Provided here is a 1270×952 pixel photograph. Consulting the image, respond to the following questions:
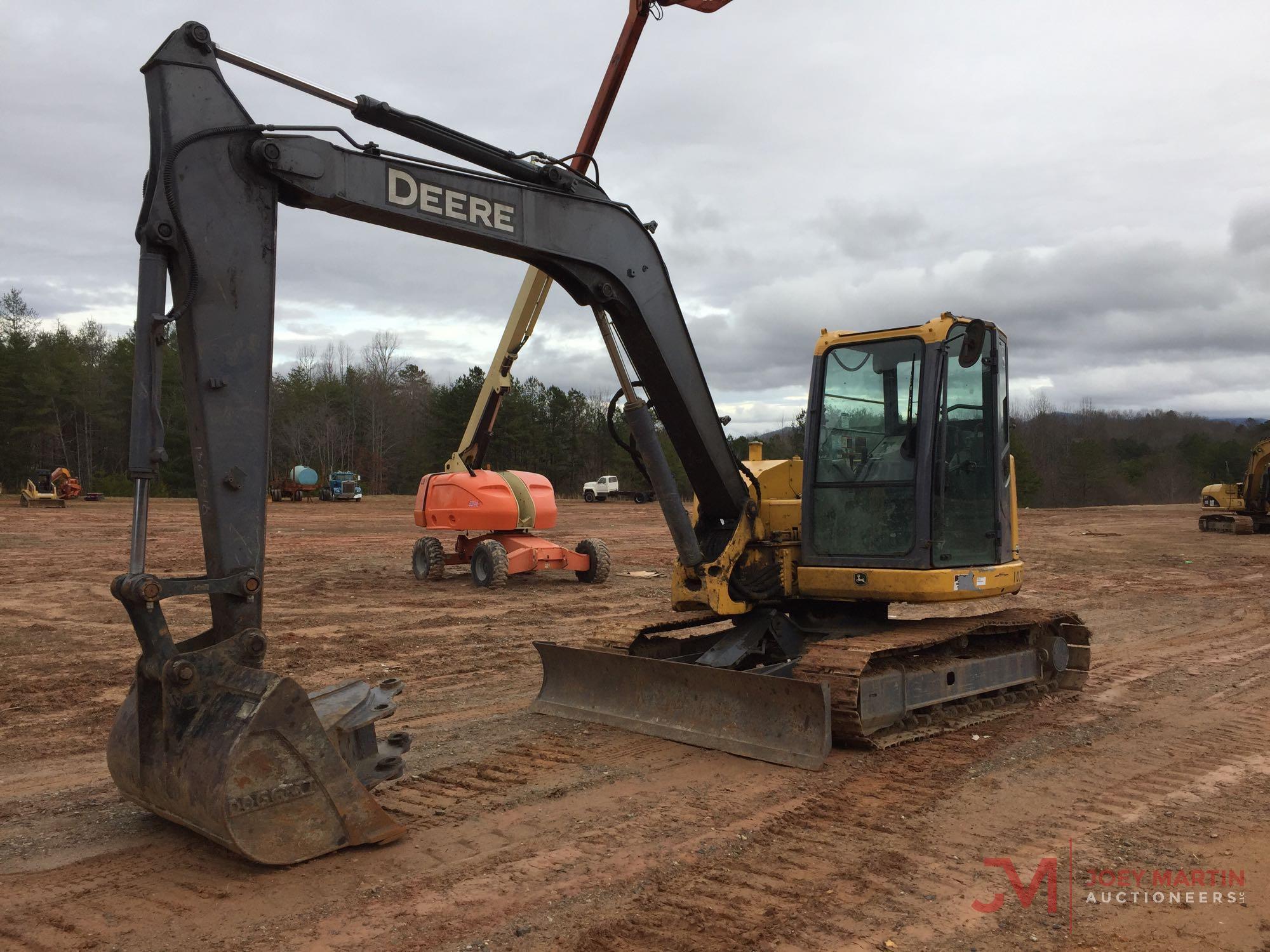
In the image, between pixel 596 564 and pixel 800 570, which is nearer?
pixel 800 570

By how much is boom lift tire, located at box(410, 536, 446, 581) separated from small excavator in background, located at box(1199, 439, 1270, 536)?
22.0 metres

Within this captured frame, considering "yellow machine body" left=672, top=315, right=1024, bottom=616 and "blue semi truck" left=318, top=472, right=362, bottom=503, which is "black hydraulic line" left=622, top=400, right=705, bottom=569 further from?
"blue semi truck" left=318, top=472, right=362, bottom=503

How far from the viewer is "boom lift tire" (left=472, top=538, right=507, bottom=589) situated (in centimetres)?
1474

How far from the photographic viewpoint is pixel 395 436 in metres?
65.8

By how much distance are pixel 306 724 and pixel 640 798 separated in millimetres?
1832

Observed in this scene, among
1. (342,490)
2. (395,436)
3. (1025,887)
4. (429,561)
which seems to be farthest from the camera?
(395,436)

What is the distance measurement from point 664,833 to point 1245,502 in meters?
27.4

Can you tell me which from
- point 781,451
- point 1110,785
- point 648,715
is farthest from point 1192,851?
point 781,451

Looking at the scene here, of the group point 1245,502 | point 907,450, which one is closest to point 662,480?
point 907,450

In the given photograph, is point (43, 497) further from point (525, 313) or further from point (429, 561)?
point (525, 313)

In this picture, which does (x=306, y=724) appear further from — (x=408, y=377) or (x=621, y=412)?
(x=408, y=377)

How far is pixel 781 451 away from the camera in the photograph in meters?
7.59

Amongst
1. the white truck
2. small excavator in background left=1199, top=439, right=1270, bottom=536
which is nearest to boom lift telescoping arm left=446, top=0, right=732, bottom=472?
small excavator in background left=1199, top=439, right=1270, bottom=536

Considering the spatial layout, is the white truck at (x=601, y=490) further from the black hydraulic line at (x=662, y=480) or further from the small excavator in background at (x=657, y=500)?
the black hydraulic line at (x=662, y=480)
